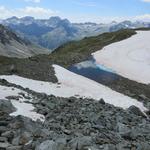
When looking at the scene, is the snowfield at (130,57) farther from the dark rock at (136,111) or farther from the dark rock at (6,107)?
the dark rock at (6,107)

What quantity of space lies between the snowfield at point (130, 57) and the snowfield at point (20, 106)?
2822 centimetres

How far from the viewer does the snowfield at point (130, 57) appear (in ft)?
214

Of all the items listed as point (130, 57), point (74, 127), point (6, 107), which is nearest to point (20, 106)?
point (6, 107)

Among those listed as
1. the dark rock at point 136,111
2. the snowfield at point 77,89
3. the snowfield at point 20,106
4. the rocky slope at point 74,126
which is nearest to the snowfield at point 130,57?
the snowfield at point 77,89

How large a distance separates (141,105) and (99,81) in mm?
13075

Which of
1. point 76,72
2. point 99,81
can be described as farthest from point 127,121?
point 76,72

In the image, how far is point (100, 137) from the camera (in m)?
24.7

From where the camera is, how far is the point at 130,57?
78.2 m

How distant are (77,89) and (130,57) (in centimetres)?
3399

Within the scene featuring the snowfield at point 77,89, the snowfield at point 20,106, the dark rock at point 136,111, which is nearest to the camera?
the snowfield at point 20,106

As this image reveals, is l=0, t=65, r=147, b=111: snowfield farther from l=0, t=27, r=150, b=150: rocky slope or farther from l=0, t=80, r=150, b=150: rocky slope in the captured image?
l=0, t=80, r=150, b=150: rocky slope

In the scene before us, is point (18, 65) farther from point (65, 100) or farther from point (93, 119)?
point (93, 119)

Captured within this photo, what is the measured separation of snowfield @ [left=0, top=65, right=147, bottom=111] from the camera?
43.1 metres

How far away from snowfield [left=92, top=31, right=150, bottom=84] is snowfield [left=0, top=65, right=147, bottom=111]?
45.5ft
